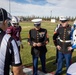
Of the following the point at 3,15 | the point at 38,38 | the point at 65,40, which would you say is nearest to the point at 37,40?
the point at 38,38

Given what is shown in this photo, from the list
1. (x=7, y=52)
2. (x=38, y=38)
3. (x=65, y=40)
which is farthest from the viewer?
(x=38, y=38)

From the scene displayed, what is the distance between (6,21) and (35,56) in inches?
157

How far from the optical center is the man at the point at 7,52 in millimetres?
2646

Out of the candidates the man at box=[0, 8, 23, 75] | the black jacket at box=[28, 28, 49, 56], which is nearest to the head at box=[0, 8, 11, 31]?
the man at box=[0, 8, 23, 75]

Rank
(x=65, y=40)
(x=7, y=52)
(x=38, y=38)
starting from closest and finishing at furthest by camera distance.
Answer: (x=7, y=52)
(x=65, y=40)
(x=38, y=38)

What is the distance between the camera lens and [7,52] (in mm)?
2654

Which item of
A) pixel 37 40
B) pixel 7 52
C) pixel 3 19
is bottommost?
pixel 37 40

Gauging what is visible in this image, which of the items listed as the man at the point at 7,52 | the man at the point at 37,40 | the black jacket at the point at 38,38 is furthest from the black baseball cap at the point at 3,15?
the black jacket at the point at 38,38

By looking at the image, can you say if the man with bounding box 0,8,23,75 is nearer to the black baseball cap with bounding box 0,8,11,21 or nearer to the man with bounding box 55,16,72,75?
the black baseball cap with bounding box 0,8,11,21

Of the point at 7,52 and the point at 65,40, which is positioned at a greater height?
the point at 7,52

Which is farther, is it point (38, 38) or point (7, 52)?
point (38, 38)

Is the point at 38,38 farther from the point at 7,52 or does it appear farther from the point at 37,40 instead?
the point at 7,52

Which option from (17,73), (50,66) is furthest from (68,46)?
(17,73)

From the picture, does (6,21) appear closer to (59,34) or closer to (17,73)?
(17,73)
